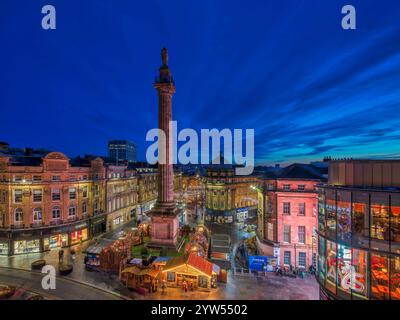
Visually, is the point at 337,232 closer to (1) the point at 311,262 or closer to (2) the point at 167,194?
(1) the point at 311,262

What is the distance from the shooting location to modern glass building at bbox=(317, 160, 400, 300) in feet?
39.1

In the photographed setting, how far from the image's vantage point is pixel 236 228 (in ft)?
149

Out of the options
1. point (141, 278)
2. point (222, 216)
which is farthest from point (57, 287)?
point (222, 216)

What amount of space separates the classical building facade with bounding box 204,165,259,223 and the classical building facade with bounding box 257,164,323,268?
75.9ft

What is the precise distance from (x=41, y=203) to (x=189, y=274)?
25027mm

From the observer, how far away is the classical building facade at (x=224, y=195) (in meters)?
51.1

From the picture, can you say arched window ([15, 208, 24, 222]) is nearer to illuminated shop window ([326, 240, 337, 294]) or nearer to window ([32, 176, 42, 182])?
window ([32, 176, 42, 182])

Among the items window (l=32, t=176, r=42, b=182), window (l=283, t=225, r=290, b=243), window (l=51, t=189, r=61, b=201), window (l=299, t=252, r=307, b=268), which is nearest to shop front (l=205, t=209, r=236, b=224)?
window (l=283, t=225, r=290, b=243)

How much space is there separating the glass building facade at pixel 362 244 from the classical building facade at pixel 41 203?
35111 mm

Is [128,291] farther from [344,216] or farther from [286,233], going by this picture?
[286,233]

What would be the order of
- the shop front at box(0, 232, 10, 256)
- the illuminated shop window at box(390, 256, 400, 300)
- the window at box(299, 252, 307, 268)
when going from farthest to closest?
1. the shop front at box(0, 232, 10, 256)
2. the window at box(299, 252, 307, 268)
3. the illuminated shop window at box(390, 256, 400, 300)

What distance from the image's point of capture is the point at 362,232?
12.8m

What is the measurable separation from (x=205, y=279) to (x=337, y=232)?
12947 millimetres

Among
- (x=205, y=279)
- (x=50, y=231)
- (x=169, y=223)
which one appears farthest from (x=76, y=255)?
(x=205, y=279)
